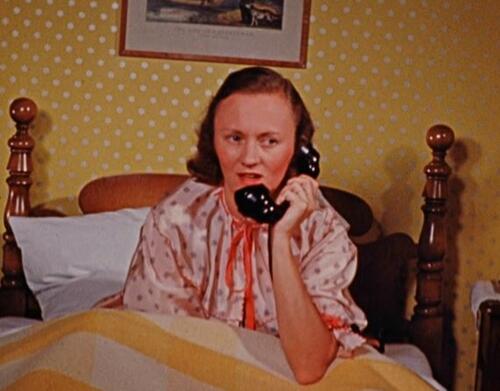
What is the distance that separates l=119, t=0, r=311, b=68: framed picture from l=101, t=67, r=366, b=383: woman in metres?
0.74

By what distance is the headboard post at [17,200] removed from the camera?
8.18 ft

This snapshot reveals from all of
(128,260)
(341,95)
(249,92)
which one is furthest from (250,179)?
(341,95)

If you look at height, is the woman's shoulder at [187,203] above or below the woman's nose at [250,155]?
below

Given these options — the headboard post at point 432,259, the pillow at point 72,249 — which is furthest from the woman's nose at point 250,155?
the headboard post at point 432,259

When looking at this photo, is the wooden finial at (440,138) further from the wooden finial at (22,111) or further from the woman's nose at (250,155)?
the wooden finial at (22,111)

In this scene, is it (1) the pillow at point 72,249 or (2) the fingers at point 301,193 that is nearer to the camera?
(2) the fingers at point 301,193

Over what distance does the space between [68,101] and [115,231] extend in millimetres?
431

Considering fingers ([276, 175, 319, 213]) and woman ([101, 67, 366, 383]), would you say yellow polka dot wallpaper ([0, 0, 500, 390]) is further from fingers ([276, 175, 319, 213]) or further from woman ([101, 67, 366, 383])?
fingers ([276, 175, 319, 213])

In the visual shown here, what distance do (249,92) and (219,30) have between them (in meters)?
0.80

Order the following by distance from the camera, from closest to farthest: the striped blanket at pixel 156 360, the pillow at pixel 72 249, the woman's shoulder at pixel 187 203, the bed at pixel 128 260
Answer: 1. the striped blanket at pixel 156 360
2. the bed at pixel 128 260
3. the woman's shoulder at pixel 187 203
4. the pillow at pixel 72 249

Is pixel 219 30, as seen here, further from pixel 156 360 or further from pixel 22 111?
pixel 156 360

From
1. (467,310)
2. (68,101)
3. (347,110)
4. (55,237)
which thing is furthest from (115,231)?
(467,310)

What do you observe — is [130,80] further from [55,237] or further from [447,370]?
[447,370]

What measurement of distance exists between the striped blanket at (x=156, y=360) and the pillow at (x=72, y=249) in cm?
56
